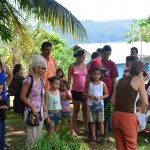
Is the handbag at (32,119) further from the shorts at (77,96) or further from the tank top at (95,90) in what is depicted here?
the shorts at (77,96)

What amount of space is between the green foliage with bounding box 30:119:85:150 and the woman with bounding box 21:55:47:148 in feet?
1.37

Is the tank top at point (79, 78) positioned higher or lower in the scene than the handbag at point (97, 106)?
higher

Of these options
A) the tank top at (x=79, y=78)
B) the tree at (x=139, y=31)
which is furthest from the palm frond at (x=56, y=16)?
the tree at (x=139, y=31)

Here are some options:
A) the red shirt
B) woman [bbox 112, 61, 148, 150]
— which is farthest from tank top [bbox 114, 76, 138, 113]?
the red shirt

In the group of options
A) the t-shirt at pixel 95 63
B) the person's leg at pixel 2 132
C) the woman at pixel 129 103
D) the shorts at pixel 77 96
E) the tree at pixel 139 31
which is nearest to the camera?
the woman at pixel 129 103

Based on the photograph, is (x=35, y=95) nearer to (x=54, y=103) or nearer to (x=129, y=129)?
(x=54, y=103)

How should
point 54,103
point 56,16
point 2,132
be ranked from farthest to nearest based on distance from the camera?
point 56,16, point 54,103, point 2,132

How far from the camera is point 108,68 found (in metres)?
8.02

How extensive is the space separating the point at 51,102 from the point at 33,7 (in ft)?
8.42

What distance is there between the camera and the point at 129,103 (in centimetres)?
555

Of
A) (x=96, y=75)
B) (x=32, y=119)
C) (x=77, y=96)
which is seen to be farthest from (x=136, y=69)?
(x=77, y=96)

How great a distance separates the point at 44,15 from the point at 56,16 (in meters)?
0.26

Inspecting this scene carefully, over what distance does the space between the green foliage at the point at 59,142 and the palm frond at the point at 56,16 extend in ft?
12.4

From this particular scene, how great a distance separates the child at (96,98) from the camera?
24.7 ft
